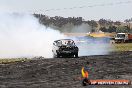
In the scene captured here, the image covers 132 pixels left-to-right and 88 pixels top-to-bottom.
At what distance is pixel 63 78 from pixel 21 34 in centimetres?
3071

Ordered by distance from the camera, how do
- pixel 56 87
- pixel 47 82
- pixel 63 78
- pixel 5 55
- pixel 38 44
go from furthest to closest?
1. pixel 38 44
2. pixel 5 55
3. pixel 63 78
4. pixel 47 82
5. pixel 56 87

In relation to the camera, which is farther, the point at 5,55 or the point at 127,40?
the point at 127,40

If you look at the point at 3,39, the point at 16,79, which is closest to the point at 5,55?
the point at 3,39

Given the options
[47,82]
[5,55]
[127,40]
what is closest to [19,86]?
[47,82]

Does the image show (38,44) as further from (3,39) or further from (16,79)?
(16,79)

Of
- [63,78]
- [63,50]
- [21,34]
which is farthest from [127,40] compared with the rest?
[63,78]

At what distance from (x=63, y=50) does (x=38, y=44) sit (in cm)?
1091

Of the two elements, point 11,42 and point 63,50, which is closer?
point 63,50

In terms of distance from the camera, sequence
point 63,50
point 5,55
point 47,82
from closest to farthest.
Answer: point 47,82 < point 63,50 < point 5,55

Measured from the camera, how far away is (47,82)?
1961cm

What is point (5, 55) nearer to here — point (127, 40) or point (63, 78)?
point (63, 78)

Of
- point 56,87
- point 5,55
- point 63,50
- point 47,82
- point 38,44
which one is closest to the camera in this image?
point 56,87

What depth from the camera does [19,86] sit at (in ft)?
60.3

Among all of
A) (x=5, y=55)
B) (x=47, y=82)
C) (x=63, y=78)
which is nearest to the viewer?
(x=47, y=82)
